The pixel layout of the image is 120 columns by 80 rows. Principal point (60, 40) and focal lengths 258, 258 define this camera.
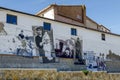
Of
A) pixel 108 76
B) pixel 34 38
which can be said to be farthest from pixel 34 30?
pixel 108 76

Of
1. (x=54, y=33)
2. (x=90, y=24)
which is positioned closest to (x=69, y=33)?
(x=54, y=33)

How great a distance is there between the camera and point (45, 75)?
58.2ft

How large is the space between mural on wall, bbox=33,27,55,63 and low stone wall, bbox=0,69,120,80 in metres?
5.81

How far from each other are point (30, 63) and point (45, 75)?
679cm

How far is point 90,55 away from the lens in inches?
1222

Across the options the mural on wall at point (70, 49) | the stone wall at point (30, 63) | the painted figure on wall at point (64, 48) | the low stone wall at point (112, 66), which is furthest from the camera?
the low stone wall at point (112, 66)

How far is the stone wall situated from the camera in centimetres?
2242

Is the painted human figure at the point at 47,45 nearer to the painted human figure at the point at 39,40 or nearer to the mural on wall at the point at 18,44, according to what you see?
the painted human figure at the point at 39,40

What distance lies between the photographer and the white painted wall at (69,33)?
23.8 m

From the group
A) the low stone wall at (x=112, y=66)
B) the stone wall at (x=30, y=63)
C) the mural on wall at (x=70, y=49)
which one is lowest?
the low stone wall at (x=112, y=66)

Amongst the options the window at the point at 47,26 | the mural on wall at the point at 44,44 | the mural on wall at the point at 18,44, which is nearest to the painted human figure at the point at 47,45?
the mural on wall at the point at 44,44

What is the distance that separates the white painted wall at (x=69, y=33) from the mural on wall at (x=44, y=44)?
613 millimetres

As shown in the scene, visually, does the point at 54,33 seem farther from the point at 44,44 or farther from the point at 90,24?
the point at 90,24

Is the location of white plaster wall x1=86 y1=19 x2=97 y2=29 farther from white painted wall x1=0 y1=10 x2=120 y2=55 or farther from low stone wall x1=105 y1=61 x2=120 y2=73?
low stone wall x1=105 y1=61 x2=120 y2=73
